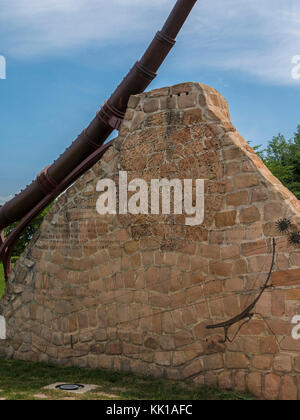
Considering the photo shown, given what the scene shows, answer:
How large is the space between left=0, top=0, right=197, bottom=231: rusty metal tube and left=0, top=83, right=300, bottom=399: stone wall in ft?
3.17

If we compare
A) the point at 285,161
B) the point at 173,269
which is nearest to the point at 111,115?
the point at 173,269

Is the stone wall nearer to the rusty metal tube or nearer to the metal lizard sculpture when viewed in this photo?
the metal lizard sculpture

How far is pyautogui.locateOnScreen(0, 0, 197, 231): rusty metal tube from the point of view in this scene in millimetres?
7366

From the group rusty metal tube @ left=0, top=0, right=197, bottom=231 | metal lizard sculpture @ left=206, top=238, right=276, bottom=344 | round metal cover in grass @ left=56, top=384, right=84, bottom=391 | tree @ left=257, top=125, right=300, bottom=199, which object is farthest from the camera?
tree @ left=257, top=125, right=300, bottom=199

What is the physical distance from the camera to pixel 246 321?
5641mm

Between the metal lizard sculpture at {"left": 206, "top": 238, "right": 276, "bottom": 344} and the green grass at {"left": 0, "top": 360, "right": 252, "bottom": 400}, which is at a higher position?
the metal lizard sculpture at {"left": 206, "top": 238, "right": 276, "bottom": 344}

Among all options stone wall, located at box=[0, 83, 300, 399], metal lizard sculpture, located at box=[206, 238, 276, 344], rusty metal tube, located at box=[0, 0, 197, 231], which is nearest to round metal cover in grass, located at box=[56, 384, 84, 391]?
stone wall, located at box=[0, 83, 300, 399]

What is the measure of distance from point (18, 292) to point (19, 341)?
740 millimetres

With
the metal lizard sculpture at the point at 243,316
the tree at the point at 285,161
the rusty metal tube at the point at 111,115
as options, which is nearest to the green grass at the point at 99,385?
the metal lizard sculpture at the point at 243,316

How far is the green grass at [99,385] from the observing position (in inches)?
223

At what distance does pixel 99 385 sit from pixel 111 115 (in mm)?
4042

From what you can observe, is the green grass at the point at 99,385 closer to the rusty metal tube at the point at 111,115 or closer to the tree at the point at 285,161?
the rusty metal tube at the point at 111,115

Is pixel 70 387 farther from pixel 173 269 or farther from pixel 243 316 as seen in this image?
pixel 243 316

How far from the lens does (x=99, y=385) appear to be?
20.1 feet
